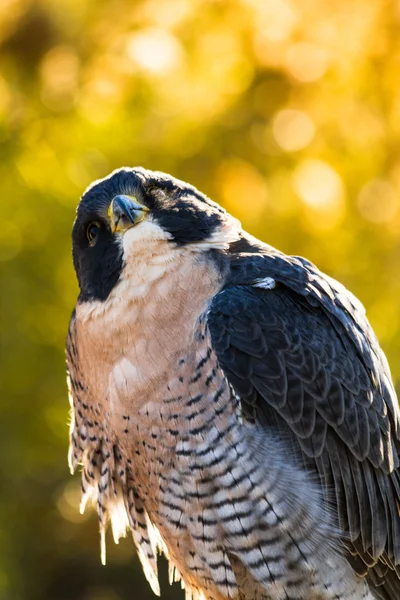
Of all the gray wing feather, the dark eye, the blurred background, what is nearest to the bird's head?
the dark eye

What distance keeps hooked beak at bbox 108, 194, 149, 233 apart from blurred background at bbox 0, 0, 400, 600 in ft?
8.57

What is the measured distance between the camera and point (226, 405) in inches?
129

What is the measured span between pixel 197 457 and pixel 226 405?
20 cm

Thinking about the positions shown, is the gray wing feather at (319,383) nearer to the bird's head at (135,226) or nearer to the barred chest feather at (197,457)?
the barred chest feather at (197,457)

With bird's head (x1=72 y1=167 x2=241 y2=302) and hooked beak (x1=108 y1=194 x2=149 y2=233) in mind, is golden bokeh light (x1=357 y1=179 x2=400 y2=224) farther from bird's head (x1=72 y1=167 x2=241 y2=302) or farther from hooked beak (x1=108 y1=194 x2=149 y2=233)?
hooked beak (x1=108 y1=194 x2=149 y2=233)

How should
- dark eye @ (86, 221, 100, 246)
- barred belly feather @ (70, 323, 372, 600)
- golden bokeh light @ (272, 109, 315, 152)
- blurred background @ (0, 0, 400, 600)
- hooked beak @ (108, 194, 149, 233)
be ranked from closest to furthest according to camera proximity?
1. barred belly feather @ (70, 323, 372, 600)
2. hooked beak @ (108, 194, 149, 233)
3. dark eye @ (86, 221, 100, 246)
4. blurred background @ (0, 0, 400, 600)
5. golden bokeh light @ (272, 109, 315, 152)

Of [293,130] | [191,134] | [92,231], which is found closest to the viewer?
[92,231]

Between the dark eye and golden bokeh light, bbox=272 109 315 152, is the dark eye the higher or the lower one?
the lower one

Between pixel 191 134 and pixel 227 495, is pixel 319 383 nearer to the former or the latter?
pixel 227 495

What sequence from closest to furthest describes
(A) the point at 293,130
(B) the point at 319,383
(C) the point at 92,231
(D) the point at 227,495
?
(D) the point at 227,495 → (B) the point at 319,383 → (C) the point at 92,231 → (A) the point at 293,130

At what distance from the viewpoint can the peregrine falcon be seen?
3.27 metres

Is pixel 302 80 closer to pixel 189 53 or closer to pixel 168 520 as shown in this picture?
pixel 189 53

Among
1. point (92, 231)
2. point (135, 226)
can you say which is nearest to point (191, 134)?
point (92, 231)

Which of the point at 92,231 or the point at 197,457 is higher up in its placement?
the point at 92,231
